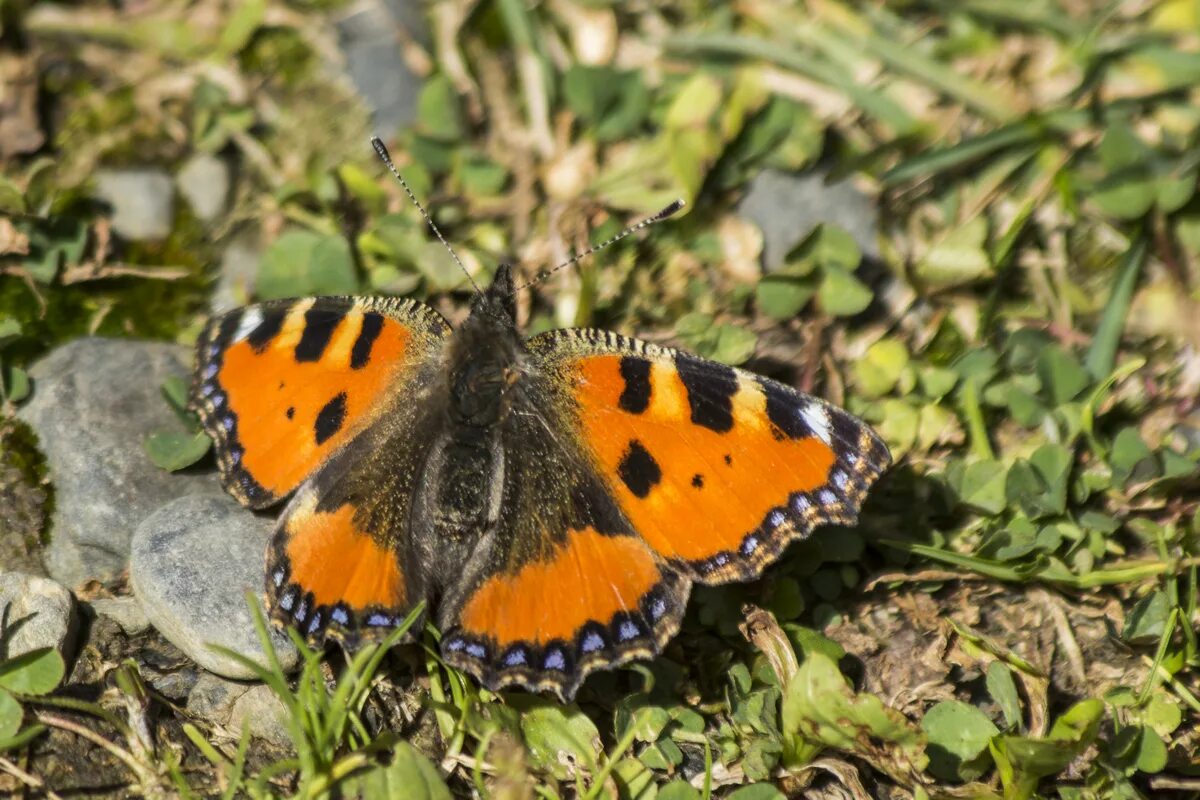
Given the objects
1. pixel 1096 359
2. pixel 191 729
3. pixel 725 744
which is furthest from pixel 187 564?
pixel 1096 359

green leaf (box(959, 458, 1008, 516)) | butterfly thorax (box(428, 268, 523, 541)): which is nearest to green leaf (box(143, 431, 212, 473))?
butterfly thorax (box(428, 268, 523, 541))

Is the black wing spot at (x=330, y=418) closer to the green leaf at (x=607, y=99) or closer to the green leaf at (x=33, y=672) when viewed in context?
the green leaf at (x=33, y=672)

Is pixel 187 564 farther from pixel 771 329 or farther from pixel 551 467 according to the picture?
pixel 771 329

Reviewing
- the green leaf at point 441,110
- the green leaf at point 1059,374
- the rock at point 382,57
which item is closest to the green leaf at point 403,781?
the green leaf at point 1059,374

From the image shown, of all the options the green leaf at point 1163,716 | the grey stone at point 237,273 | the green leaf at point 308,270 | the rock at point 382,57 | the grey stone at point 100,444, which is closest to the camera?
the green leaf at point 1163,716

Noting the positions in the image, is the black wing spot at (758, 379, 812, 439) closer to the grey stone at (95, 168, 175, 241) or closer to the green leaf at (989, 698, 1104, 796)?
the green leaf at (989, 698, 1104, 796)

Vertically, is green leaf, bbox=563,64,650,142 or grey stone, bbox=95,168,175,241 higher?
green leaf, bbox=563,64,650,142
